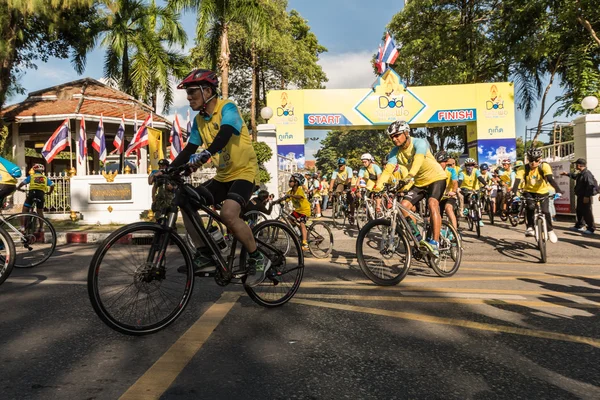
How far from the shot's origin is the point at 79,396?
2350 mm

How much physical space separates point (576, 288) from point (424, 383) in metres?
3.72

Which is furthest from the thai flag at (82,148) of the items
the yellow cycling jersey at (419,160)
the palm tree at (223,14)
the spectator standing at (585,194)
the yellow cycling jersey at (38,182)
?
the spectator standing at (585,194)

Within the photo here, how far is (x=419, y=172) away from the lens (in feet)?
21.2

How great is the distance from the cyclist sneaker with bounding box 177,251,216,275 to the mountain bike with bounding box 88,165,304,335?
0.04 meters

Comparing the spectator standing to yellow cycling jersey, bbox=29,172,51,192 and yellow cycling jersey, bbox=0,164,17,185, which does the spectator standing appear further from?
yellow cycling jersey, bbox=29,172,51,192

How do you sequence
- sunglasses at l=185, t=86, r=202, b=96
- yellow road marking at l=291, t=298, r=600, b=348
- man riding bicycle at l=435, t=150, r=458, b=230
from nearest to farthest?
yellow road marking at l=291, t=298, r=600, b=348 < sunglasses at l=185, t=86, r=202, b=96 < man riding bicycle at l=435, t=150, r=458, b=230

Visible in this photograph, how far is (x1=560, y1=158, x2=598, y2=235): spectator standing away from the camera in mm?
11086

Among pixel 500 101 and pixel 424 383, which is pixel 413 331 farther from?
pixel 500 101

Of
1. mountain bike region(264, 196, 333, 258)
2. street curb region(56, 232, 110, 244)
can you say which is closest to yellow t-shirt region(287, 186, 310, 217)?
mountain bike region(264, 196, 333, 258)

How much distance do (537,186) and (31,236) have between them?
8732mm

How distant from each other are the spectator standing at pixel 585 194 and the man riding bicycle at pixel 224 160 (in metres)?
9.97

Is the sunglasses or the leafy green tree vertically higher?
the leafy green tree

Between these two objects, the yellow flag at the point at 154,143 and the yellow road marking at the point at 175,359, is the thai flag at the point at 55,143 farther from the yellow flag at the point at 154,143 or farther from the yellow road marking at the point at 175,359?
the yellow road marking at the point at 175,359

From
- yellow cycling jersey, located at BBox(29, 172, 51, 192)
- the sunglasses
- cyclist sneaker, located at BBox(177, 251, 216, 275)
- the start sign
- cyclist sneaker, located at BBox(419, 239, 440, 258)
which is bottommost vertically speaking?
cyclist sneaker, located at BBox(419, 239, 440, 258)
